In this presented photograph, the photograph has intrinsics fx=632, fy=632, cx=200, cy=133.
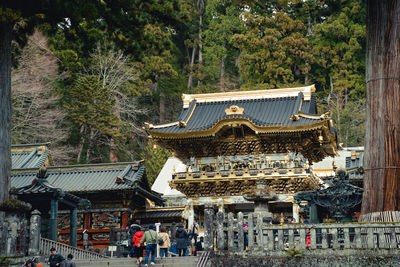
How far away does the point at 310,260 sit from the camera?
15289 mm

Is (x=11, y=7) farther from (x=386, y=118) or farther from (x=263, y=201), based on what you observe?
(x=386, y=118)

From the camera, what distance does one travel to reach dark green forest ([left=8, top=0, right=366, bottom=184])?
147ft

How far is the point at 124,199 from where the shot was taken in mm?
30422

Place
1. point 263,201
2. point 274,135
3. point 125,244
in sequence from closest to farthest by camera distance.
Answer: point 263,201 → point 125,244 → point 274,135

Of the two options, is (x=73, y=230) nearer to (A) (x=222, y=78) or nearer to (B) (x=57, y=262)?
(B) (x=57, y=262)

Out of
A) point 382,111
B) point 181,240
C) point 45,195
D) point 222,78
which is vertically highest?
point 222,78

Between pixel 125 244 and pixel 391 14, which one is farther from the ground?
pixel 391 14

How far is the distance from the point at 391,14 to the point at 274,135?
14.4 meters

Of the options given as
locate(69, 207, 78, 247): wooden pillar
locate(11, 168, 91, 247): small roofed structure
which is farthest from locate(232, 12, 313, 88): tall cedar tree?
locate(11, 168, 91, 247): small roofed structure

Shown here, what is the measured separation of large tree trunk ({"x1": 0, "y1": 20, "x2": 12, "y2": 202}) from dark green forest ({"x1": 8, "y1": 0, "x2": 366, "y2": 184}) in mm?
22995

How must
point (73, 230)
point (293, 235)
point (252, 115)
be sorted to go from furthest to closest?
point (252, 115) → point (73, 230) → point (293, 235)

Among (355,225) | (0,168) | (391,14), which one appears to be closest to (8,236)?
(0,168)

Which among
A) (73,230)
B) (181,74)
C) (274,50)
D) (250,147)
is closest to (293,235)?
(73,230)

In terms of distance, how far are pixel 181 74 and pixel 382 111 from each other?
43381 millimetres
